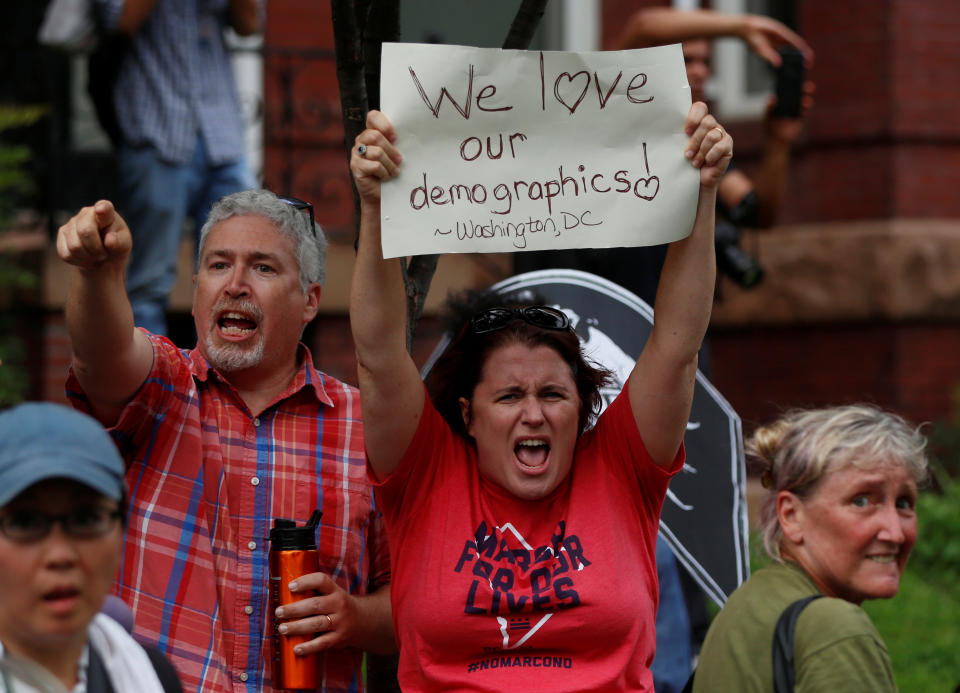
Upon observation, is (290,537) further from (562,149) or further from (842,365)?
(842,365)

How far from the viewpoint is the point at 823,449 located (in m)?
3.08

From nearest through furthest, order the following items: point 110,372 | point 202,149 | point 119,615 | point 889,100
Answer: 1. point 119,615
2. point 110,372
3. point 202,149
4. point 889,100

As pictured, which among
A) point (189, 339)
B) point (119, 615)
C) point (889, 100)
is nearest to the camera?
point (119, 615)

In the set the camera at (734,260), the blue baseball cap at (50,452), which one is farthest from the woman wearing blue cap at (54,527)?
the camera at (734,260)

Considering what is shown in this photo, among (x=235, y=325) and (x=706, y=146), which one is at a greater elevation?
(x=706, y=146)

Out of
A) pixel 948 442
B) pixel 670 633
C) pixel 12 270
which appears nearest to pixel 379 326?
A: pixel 670 633

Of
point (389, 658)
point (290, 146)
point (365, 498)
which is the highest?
point (290, 146)

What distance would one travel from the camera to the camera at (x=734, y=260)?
19.4 ft

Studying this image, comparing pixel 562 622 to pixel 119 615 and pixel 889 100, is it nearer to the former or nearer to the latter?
pixel 119 615

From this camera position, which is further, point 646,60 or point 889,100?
point 889,100

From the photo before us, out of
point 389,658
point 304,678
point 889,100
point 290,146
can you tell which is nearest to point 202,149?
point 290,146

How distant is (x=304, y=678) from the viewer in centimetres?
295

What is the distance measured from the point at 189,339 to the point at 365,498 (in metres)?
4.91

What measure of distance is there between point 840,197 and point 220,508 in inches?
259
